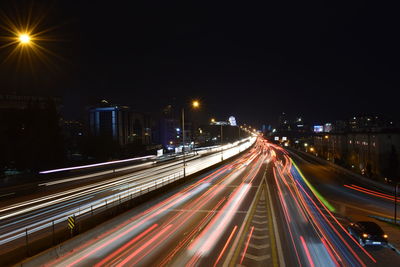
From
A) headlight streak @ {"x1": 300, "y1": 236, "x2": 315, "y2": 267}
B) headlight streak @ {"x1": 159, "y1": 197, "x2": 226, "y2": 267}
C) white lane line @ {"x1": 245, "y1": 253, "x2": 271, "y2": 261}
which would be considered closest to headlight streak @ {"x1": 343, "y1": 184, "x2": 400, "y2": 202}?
headlight streak @ {"x1": 300, "y1": 236, "x2": 315, "y2": 267}

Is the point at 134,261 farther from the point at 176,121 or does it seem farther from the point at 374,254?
the point at 176,121

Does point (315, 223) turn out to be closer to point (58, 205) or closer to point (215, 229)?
point (215, 229)

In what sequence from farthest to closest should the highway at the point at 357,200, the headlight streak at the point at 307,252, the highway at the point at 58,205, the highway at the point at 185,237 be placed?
the highway at the point at 58,205
the highway at the point at 357,200
the highway at the point at 185,237
the headlight streak at the point at 307,252

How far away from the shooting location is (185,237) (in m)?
16.8

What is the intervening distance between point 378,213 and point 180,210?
16.4m

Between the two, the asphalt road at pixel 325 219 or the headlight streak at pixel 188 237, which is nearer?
the headlight streak at pixel 188 237

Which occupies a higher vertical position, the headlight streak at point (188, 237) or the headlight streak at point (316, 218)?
the headlight streak at point (188, 237)

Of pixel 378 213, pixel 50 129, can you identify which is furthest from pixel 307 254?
pixel 50 129

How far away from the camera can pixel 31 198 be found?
26.0 meters

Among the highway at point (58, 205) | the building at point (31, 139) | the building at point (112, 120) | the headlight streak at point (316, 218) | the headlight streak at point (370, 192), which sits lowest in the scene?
the headlight streak at point (370, 192)

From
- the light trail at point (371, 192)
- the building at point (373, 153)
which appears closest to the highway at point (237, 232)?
the light trail at point (371, 192)

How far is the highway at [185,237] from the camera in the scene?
13727 mm

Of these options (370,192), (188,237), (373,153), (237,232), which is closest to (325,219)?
(237,232)

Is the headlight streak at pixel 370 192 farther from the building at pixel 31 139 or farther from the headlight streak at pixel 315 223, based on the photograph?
the building at pixel 31 139
